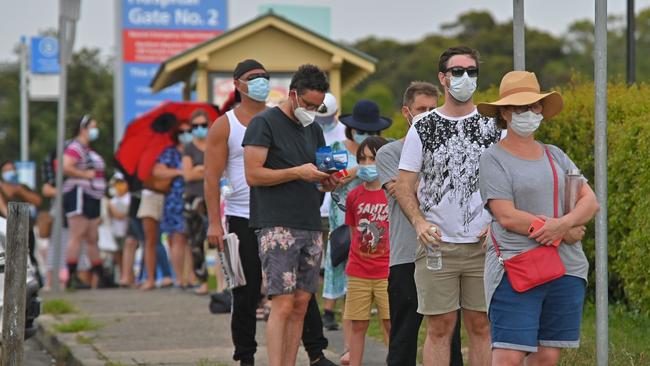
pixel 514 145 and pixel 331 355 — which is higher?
pixel 514 145

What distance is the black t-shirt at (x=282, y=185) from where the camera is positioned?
7.75 meters

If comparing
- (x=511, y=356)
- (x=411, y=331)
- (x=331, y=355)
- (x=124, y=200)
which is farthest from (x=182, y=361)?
(x=124, y=200)

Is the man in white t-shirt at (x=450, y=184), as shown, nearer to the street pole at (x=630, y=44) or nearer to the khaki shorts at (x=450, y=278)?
the khaki shorts at (x=450, y=278)

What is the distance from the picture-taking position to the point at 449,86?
6746mm

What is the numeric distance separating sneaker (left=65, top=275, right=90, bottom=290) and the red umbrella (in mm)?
1861

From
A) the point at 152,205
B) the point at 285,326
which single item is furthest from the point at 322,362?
the point at 152,205

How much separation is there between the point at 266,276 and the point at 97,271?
33.3 feet

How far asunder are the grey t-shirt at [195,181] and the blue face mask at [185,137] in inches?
28.9

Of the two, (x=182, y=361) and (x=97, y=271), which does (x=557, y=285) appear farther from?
(x=97, y=271)

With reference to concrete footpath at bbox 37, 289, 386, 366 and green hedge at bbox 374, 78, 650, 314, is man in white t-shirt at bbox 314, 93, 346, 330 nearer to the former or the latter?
concrete footpath at bbox 37, 289, 386, 366

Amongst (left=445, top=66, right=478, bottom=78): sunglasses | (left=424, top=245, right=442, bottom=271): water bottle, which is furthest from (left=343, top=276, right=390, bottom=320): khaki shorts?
(left=445, top=66, right=478, bottom=78): sunglasses

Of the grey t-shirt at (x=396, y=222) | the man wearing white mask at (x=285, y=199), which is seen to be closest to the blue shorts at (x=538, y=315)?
the grey t-shirt at (x=396, y=222)

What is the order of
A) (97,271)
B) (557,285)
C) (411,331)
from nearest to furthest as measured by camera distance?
1. (557,285)
2. (411,331)
3. (97,271)

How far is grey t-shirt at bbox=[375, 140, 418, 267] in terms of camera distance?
7.34m
